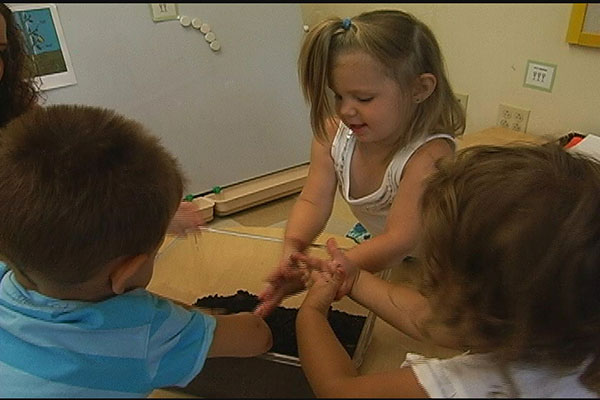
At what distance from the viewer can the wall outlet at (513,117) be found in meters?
1.44

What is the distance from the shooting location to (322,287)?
0.75m

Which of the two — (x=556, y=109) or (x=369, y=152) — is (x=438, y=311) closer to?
(x=369, y=152)

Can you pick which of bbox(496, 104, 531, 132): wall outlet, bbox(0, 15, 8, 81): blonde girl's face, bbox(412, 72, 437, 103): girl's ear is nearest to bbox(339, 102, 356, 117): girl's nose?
bbox(412, 72, 437, 103): girl's ear

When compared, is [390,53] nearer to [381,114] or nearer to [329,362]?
[381,114]

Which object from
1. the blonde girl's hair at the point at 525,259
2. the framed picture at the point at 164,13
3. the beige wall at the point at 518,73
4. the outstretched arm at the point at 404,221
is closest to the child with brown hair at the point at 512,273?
the blonde girl's hair at the point at 525,259

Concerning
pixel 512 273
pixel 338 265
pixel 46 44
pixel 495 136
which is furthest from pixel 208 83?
pixel 512 273

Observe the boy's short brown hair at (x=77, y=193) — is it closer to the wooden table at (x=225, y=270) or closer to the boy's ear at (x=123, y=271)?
the boy's ear at (x=123, y=271)

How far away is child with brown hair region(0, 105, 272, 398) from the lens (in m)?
0.52

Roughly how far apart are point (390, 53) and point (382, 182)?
24cm

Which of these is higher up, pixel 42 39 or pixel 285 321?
pixel 42 39

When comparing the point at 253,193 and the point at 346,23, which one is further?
the point at 253,193

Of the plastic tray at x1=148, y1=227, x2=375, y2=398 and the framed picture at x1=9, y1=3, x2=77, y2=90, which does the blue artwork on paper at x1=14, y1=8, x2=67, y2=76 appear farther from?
the plastic tray at x1=148, y1=227, x2=375, y2=398

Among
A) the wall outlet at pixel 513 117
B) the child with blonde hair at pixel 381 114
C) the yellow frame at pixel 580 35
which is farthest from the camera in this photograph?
the wall outlet at pixel 513 117

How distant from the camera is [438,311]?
59cm
